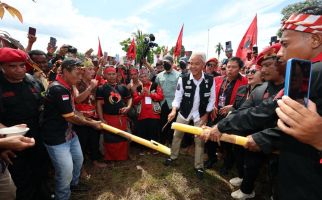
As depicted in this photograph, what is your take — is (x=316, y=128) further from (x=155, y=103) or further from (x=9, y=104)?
(x=155, y=103)

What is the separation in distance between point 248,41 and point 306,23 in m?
6.92

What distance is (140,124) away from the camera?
5.75 meters

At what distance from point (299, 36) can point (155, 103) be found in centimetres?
444

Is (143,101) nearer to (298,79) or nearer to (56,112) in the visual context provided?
(56,112)

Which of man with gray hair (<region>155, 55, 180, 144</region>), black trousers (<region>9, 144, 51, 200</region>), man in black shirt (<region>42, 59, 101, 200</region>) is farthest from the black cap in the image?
man with gray hair (<region>155, 55, 180, 144</region>)

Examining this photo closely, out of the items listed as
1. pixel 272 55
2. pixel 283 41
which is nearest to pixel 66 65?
pixel 283 41

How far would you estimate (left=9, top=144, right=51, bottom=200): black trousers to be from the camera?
305 cm

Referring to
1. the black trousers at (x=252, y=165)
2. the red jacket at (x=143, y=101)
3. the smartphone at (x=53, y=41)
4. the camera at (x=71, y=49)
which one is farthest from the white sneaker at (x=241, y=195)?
the smartphone at (x=53, y=41)

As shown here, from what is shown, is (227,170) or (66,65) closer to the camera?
(66,65)

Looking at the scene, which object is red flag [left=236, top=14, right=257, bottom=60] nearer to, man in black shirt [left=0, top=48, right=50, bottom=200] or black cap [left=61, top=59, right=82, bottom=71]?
black cap [left=61, top=59, right=82, bottom=71]

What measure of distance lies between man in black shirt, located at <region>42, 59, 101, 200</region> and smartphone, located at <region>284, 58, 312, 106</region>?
293 centimetres

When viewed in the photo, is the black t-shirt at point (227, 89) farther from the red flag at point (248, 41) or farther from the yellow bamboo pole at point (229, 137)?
the red flag at point (248, 41)

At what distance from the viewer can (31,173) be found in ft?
10.7

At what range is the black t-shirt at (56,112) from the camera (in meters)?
3.15
